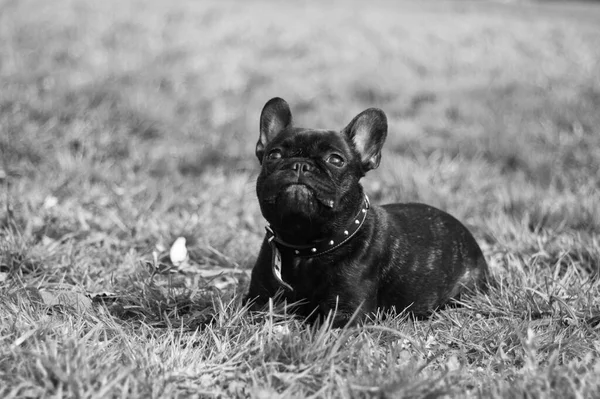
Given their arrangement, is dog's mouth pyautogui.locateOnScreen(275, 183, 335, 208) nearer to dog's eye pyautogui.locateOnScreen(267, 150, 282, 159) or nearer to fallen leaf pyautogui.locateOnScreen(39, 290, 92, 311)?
dog's eye pyautogui.locateOnScreen(267, 150, 282, 159)

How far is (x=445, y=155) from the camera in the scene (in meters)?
7.02

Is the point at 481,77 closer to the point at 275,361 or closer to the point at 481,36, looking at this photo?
the point at 481,36

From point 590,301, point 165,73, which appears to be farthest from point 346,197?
point 165,73

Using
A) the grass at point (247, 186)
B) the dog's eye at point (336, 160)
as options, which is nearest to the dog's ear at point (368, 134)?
the dog's eye at point (336, 160)

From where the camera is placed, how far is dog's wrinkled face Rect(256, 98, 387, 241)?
3.10m

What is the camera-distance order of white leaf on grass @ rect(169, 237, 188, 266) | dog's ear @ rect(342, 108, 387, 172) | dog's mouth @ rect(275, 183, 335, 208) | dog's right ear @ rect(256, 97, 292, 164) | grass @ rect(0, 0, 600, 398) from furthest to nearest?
1. white leaf on grass @ rect(169, 237, 188, 266)
2. dog's right ear @ rect(256, 97, 292, 164)
3. dog's ear @ rect(342, 108, 387, 172)
4. dog's mouth @ rect(275, 183, 335, 208)
5. grass @ rect(0, 0, 600, 398)

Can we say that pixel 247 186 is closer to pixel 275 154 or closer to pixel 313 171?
pixel 275 154

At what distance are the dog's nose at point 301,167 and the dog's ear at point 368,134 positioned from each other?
0.50 m

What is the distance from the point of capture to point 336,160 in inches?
130

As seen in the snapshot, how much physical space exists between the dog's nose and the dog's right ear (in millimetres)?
542

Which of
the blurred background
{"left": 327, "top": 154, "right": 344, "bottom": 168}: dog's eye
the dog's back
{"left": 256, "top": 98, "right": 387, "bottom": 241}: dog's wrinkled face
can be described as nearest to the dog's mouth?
{"left": 256, "top": 98, "right": 387, "bottom": 241}: dog's wrinkled face

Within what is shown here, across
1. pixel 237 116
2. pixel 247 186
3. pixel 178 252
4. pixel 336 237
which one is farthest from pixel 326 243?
pixel 237 116

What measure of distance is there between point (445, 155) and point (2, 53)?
5376 mm

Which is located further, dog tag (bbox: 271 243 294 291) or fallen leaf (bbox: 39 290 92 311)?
fallen leaf (bbox: 39 290 92 311)
